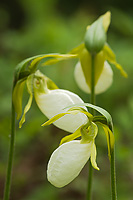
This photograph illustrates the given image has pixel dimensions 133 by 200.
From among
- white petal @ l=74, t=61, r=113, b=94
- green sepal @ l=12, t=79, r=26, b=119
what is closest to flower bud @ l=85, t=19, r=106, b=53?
white petal @ l=74, t=61, r=113, b=94

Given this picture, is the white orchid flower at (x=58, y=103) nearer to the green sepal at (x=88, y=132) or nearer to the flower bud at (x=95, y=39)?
the green sepal at (x=88, y=132)

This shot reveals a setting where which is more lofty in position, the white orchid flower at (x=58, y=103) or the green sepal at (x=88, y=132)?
the white orchid flower at (x=58, y=103)

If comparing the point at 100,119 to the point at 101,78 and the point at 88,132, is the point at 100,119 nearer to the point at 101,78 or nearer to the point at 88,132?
the point at 88,132

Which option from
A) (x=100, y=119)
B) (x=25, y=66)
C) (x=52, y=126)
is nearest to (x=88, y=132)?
(x=100, y=119)

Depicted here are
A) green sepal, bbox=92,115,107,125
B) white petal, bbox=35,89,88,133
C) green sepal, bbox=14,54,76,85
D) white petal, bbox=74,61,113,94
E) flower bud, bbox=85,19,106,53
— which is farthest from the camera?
white petal, bbox=74,61,113,94

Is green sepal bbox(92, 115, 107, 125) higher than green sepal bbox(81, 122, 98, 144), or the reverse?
green sepal bbox(92, 115, 107, 125)

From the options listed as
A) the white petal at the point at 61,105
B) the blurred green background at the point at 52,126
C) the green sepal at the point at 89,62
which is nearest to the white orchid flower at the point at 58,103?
the white petal at the point at 61,105

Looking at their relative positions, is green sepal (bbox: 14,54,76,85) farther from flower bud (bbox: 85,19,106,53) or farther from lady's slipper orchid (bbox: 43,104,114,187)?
lady's slipper orchid (bbox: 43,104,114,187)
